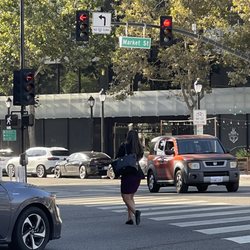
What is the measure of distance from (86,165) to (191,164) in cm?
1480

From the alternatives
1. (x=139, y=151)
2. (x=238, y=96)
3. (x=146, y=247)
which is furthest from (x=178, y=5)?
(x=146, y=247)

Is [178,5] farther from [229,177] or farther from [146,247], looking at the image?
[146,247]

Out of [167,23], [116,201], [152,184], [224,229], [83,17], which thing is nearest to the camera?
[224,229]

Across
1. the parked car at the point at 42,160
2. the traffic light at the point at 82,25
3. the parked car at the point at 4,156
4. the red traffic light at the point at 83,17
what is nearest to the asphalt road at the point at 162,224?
the traffic light at the point at 82,25

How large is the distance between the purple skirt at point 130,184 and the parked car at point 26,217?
10.2 ft

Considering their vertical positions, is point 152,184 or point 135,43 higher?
point 135,43

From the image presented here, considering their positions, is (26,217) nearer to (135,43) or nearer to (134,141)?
(134,141)

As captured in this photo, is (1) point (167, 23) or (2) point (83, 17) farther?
(1) point (167, 23)

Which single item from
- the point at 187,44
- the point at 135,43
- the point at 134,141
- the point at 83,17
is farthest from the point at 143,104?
the point at 134,141

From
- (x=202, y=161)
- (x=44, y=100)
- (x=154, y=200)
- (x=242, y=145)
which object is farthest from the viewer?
(x=44, y=100)

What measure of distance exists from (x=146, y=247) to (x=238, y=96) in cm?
3344

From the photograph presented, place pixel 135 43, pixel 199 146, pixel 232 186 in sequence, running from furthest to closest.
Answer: pixel 135 43 → pixel 199 146 → pixel 232 186

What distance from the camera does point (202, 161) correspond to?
21.0 m

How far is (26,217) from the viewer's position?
1002 centimetres
